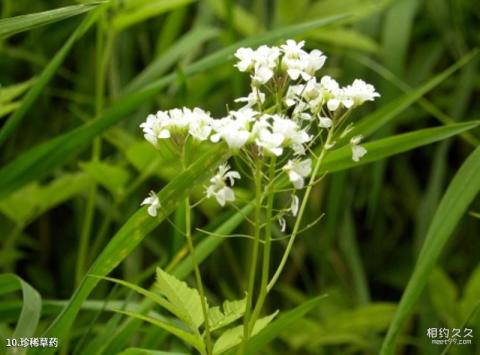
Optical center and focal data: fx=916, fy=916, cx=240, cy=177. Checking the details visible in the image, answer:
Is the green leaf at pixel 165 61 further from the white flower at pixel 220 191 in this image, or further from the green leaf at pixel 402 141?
the white flower at pixel 220 191

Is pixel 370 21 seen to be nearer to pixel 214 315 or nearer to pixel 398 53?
pixel 398 53

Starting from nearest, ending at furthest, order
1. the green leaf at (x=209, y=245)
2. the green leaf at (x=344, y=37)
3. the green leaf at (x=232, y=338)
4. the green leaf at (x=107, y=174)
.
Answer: the green leaf at (x=232, y=338)
the green leaf at (x=209, y=245)
the green leaf at (x=107, y=174)
the green leaf at (x=344, y=37)

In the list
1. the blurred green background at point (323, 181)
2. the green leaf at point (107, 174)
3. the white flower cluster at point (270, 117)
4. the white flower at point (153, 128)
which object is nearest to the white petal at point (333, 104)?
the white flower cluster at point (270, 117)

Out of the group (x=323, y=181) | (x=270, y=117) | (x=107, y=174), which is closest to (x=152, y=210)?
(x=270, y=117)

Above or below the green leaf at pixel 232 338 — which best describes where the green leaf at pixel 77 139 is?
above

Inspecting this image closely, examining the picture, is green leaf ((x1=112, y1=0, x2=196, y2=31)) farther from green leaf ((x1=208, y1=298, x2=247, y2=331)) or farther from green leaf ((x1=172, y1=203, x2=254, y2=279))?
green leaf ((x1=208, y1=298, x2=247, y2=331))

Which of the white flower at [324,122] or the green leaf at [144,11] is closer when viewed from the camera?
the white flower at [324,122]
